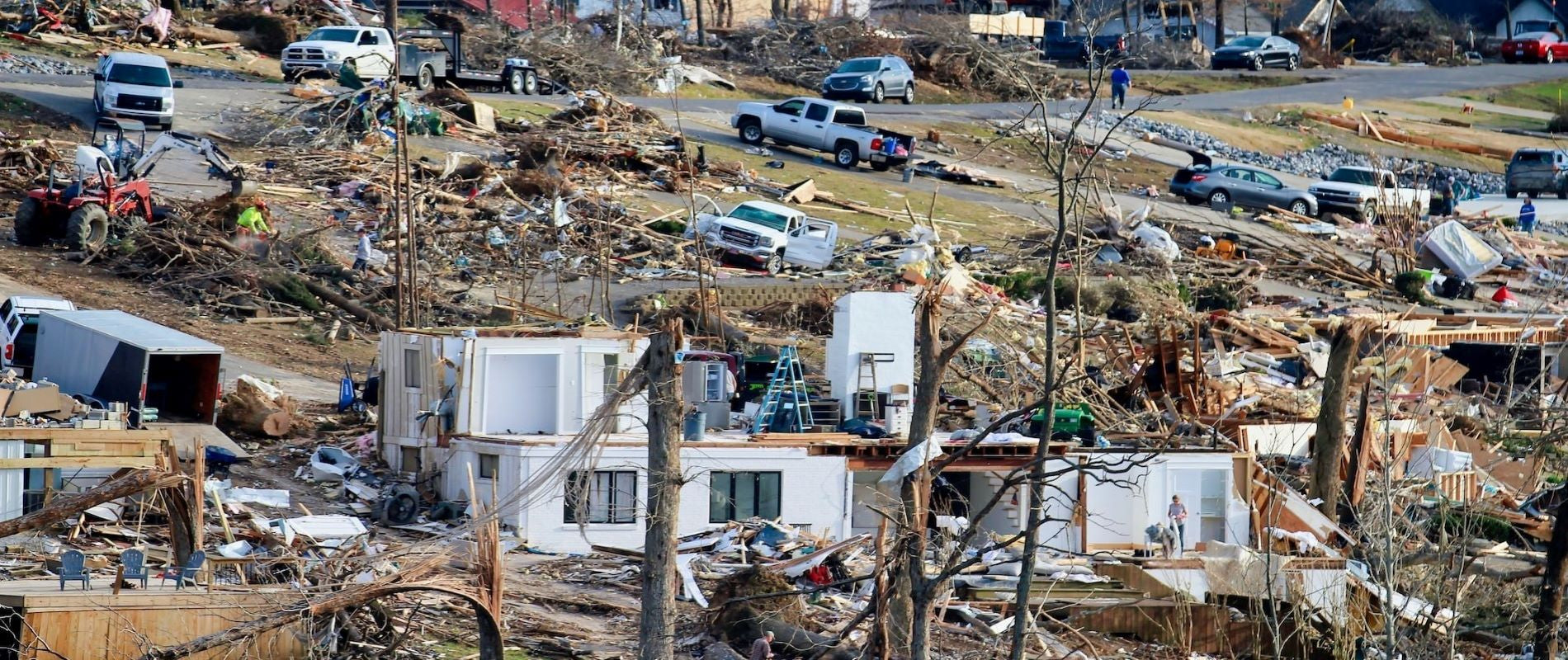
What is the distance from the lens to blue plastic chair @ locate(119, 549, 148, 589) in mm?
19109

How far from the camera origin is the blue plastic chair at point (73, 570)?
61.4 feet

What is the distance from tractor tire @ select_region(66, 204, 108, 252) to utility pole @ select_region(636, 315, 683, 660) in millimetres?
18606

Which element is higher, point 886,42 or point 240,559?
point 886,42

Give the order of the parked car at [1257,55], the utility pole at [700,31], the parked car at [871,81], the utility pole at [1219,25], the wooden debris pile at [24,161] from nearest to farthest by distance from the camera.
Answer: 1. the wooden debris pile at [24,161]
2. the parked car at [871,81]
3. the utility pole at [700,31]
4. the parked car at [1257,55]
5. the utility pole at [1219,25]

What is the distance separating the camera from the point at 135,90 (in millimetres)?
40250

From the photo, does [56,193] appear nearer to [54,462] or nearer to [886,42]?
[54,462]

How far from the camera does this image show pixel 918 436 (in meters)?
18.2

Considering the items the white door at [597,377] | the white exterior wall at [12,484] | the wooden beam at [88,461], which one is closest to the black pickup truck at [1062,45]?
the white door at [597,377]

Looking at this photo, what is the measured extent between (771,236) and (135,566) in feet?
67.8

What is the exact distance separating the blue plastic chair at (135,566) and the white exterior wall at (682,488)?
6.08 metres

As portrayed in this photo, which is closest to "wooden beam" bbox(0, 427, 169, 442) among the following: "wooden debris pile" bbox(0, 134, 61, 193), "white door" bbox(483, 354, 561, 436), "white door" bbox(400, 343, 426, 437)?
"white door" bbox(400, 343, 426, 437)

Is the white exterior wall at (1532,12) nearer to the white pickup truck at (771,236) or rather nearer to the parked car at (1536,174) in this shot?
the parked car at (1536,174)

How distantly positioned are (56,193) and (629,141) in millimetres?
13879

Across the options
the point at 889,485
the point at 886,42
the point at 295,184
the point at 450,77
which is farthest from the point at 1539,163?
the point at 889,485
